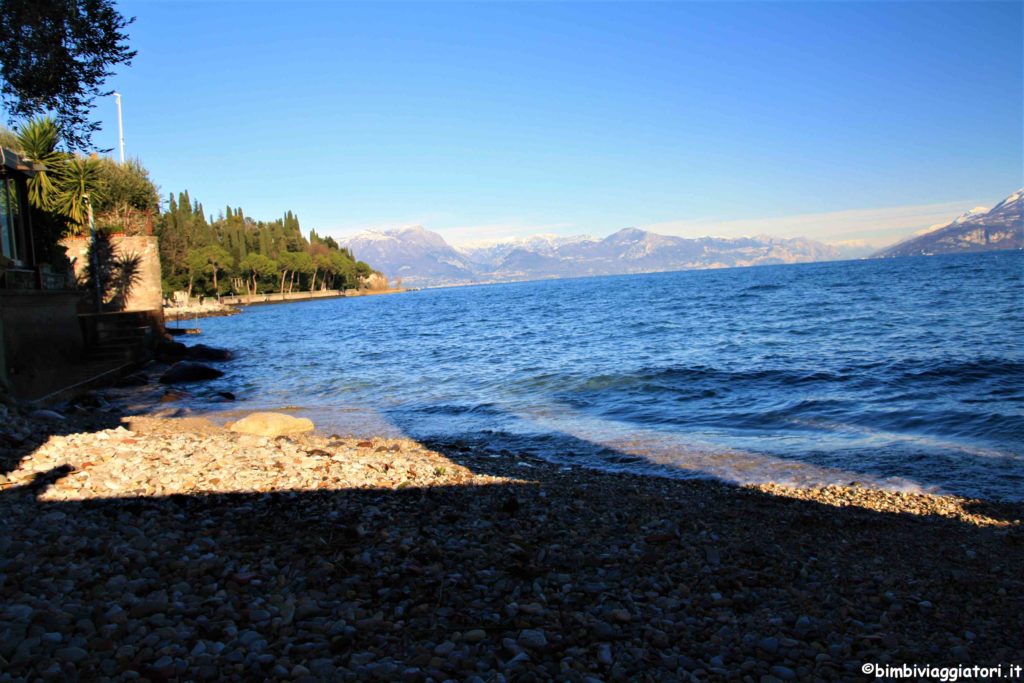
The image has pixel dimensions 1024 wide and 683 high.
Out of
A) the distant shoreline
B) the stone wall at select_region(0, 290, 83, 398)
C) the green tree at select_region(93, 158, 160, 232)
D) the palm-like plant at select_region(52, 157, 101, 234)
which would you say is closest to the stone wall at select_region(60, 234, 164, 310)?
the palm-like plant at select_region(52, 157, 101, 234)

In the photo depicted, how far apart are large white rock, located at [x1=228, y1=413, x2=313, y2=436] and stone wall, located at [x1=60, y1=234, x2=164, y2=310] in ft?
63.0

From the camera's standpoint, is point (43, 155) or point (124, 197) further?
point (124, 197)

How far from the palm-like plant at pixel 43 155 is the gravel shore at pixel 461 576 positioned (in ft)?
56.3

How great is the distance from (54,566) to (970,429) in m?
13.8

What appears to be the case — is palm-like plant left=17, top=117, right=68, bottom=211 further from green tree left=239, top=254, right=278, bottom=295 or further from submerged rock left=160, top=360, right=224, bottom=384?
green tree left=239, top=254, right=278, bottom=295

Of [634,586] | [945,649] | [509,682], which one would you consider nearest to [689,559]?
[634,586]

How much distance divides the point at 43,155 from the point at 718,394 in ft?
72.6

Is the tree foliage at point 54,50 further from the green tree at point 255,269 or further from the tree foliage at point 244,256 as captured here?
the green tree at point 255,269

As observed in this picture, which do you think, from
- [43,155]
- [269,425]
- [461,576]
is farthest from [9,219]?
[461,576]

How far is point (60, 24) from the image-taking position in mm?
14539

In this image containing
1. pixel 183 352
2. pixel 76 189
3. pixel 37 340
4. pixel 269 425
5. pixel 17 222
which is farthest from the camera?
pixel 183 352

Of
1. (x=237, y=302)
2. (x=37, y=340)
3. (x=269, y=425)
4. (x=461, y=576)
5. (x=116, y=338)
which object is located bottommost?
(x=269, y=425)

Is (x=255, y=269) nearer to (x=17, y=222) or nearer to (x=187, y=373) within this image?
(x=187, y=373)

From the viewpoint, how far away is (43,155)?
2211 centimetres
